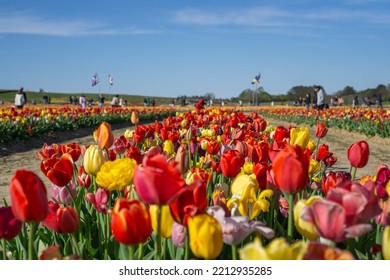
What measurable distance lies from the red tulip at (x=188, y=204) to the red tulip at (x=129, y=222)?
11 centimetres

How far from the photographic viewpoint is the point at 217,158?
3.79 meters

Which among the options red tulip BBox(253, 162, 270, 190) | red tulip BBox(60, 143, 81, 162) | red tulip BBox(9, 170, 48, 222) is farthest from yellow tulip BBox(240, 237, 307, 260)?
red tulip BBox(60, 143, 81, 162)

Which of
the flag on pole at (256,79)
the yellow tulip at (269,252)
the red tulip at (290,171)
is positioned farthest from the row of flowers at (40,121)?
the flag on pole at (256,79)

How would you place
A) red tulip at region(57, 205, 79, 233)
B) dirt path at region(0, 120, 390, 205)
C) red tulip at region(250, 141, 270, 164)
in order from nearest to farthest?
red tulip at region(57, 205, 79, 233) → red tulip at region(250, 141, 270, 164) → dirt path at region(0, 120, 390, 205)

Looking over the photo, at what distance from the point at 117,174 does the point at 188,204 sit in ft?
1.88

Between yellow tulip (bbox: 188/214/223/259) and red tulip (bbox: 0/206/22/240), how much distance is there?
0.59 m

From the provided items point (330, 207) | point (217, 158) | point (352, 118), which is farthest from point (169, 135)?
point (352, 118)

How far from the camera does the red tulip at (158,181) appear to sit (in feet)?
4.11

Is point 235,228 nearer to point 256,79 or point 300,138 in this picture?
point 300,138

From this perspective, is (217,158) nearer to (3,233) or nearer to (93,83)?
(3,233)

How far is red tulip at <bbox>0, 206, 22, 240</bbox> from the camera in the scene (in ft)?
4.91

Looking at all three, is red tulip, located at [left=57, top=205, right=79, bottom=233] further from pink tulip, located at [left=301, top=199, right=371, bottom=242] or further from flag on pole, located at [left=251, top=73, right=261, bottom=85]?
flag on pole, located at [left=251, top=73, right=261, bottom=85]

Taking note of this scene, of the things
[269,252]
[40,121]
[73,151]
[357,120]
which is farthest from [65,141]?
[269,252]

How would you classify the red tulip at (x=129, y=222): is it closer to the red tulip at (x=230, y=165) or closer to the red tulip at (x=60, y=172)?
the red tulip at (x=60, y=172)
